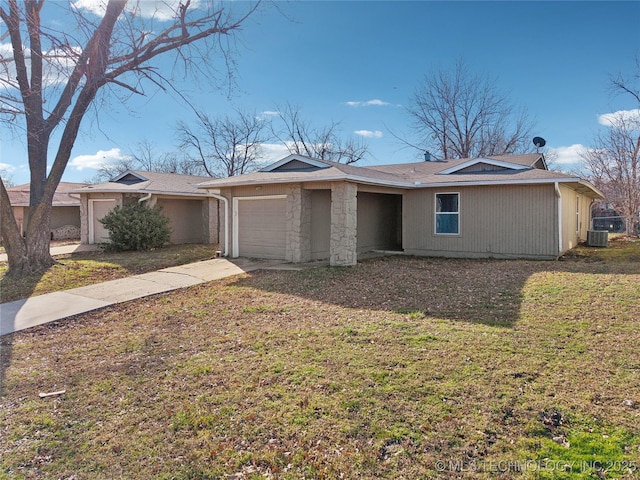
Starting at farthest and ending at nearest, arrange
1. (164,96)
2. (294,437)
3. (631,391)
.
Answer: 1. (164,96)
2. (631,391)
3. (294,437)

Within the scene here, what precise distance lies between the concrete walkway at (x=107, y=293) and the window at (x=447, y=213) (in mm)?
5188

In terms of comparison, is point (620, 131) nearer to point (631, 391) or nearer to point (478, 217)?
point (478, 217)

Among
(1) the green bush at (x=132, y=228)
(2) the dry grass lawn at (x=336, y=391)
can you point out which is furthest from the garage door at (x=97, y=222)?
(2) the dry grass lawn at (x=336, y=391)

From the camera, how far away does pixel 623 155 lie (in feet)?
72.0

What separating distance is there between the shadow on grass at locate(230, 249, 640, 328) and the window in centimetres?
138

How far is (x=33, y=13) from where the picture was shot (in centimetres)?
886

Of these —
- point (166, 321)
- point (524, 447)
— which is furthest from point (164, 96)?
point (524, 447)

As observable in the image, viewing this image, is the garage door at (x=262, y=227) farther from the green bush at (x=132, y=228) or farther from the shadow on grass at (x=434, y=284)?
the green bush at (x=132, y=228)

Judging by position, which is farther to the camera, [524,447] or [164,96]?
[164,96]

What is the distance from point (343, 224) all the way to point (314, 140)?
21099mm

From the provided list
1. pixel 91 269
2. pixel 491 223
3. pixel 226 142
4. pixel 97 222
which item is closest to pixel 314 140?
pixel 226 142

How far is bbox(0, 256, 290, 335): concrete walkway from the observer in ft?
22.4

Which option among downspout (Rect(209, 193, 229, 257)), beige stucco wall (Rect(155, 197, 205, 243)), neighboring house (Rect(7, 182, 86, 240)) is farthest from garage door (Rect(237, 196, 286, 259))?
neighboring house (Rect(7, 182, 86, 240))

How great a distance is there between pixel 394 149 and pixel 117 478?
27776 millimetres
